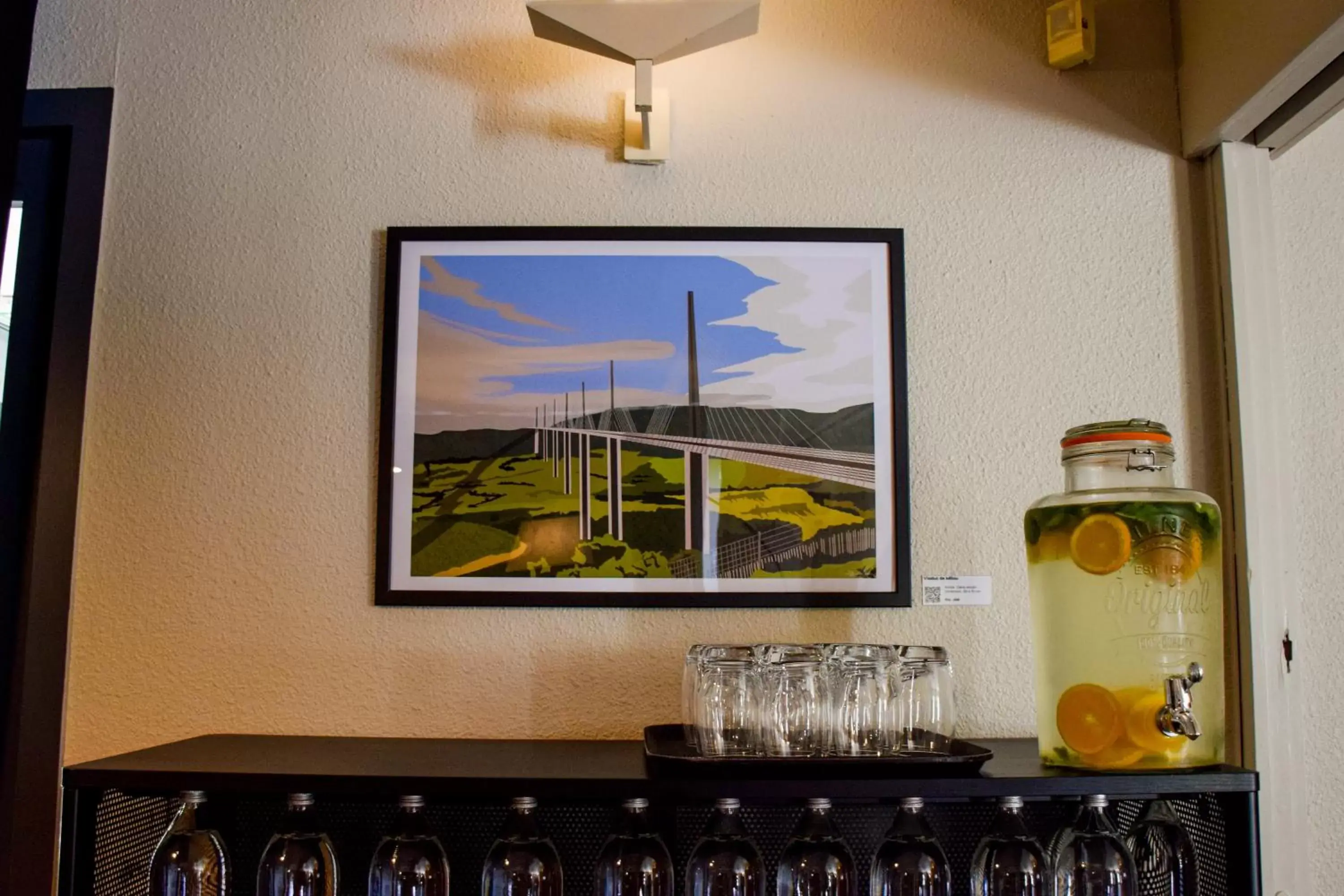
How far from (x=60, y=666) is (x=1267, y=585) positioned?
1917mm

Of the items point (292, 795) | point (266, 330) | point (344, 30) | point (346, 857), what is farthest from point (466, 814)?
point (344, 30)

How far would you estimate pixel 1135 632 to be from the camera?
1.32m

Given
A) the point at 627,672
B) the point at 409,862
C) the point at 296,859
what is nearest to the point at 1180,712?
the point at 627,672

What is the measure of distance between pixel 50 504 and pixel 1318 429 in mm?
2066

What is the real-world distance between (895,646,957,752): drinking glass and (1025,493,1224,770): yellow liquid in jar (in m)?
0.15

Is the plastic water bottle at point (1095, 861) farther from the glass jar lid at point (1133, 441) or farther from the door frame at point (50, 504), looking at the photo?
the door frame at point (50, 504)

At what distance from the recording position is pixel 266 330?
1754 mm

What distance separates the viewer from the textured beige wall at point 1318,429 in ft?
5.29

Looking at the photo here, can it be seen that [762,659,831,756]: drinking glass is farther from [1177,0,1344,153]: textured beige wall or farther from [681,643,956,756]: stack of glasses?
[1177,0,1344,153]: textured beige wall

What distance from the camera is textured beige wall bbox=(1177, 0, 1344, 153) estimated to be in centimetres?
143

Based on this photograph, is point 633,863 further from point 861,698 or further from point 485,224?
point 485,224

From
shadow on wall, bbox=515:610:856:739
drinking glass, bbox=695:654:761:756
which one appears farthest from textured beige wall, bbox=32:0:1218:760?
drinking glass, bbox=695:654:761:756

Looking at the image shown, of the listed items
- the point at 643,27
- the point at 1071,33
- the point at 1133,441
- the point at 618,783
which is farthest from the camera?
the point at 1071,33

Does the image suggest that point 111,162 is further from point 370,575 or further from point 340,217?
point 370,575
